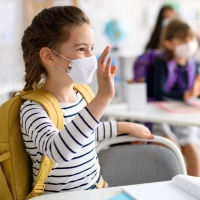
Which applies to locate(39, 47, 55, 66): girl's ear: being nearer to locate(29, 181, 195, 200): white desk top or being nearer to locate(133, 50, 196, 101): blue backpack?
locate(29, 181, 195, 200): white desk top

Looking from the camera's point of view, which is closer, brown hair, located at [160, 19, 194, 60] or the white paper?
the white paper

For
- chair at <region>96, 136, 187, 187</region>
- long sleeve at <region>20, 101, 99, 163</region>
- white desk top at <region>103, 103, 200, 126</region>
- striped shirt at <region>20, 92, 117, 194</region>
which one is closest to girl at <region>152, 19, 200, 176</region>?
white desk top at <region>103, 103, 200, 126</region>

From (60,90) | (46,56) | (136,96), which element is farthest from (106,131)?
(136,96)

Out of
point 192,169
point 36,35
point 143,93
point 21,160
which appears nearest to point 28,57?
point 36,35

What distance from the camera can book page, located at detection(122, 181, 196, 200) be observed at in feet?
3.51

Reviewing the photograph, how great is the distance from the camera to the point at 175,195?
109 cm

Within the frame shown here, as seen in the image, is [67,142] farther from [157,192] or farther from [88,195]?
[157,192]

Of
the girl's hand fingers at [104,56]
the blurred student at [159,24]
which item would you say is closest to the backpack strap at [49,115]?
the girl's hand fingers at [104,56]

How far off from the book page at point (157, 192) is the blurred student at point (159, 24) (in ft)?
8.57

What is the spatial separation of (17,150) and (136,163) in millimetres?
513

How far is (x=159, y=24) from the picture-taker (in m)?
3.98

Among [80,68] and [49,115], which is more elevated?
[80,68]

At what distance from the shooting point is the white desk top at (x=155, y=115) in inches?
83.2

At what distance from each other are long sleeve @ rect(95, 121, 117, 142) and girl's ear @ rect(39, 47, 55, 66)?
1.25 feet
